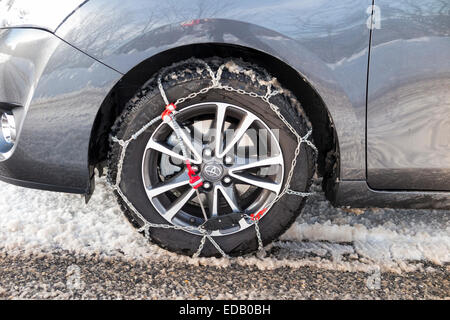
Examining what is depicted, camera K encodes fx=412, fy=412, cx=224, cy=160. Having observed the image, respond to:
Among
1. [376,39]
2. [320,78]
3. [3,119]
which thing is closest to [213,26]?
[320,78]

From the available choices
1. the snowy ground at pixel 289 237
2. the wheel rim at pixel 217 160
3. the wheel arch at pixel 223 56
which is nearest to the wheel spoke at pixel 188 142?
the wheel rim at pixel 217 160

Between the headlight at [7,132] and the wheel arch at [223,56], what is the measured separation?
0.35 metres

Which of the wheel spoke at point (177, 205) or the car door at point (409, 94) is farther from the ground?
the car door at point (409, 94)

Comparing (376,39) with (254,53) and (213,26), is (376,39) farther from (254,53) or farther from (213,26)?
(213,26)

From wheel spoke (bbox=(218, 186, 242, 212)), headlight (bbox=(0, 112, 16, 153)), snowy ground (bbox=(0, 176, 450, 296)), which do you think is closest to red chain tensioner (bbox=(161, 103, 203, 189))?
wheel spoke (bbox=(218, 186, 242, 212))

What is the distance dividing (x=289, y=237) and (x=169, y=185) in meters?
0.71

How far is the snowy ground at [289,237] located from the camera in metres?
1.96

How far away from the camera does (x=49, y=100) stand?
1727 millimetres

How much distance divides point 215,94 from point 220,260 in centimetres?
78

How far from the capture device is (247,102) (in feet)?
5.79

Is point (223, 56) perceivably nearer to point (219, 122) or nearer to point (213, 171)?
point (219, 122)

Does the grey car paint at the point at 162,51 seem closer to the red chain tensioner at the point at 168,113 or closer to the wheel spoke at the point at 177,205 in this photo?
the red chain tensioner at the point at 168,113

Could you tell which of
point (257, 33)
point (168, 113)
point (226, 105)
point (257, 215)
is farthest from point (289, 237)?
point (257, 33)

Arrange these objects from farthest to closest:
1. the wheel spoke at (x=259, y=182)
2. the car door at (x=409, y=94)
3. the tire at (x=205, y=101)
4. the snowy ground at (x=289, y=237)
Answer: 1. the snowy ground at (x=289, y=237)
2. the wheel spoke at (x=259, y=182)
3. the tire at (x=205, y=101)
4. the car door at (x=409, y=94)
